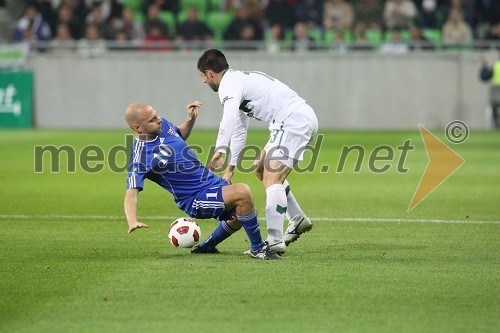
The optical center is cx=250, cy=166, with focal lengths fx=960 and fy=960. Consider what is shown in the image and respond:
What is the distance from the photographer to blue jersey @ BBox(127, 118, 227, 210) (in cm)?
872

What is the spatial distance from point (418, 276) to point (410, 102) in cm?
1954

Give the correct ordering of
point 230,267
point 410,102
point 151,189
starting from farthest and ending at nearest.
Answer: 1. point 410,102
2. point 151,189
3. point 230,267

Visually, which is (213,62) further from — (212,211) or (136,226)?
(136,226)

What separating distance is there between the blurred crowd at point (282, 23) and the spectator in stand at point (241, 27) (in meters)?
0.03

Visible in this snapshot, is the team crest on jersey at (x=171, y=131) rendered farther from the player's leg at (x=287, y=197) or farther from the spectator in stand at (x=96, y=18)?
the spectator in stand at (x=96, y=18)

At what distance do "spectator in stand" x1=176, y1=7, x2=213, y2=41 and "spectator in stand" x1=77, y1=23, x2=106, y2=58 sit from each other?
2247 millimetres

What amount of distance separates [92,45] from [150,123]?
62.9 feet

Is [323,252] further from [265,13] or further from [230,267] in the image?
[265,13]

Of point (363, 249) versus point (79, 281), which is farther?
point (363, 249)

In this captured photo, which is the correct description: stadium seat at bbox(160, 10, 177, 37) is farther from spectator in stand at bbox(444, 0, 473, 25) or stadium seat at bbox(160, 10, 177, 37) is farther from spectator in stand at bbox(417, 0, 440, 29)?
spectator in stand at bbox(444, 0, 473, 25)

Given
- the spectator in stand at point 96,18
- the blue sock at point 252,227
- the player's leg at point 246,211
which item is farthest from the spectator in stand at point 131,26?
the blue sock at point 252,227

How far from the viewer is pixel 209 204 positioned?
870cm

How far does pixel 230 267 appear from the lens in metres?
8.18

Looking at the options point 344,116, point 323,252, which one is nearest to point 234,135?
point 323,252
